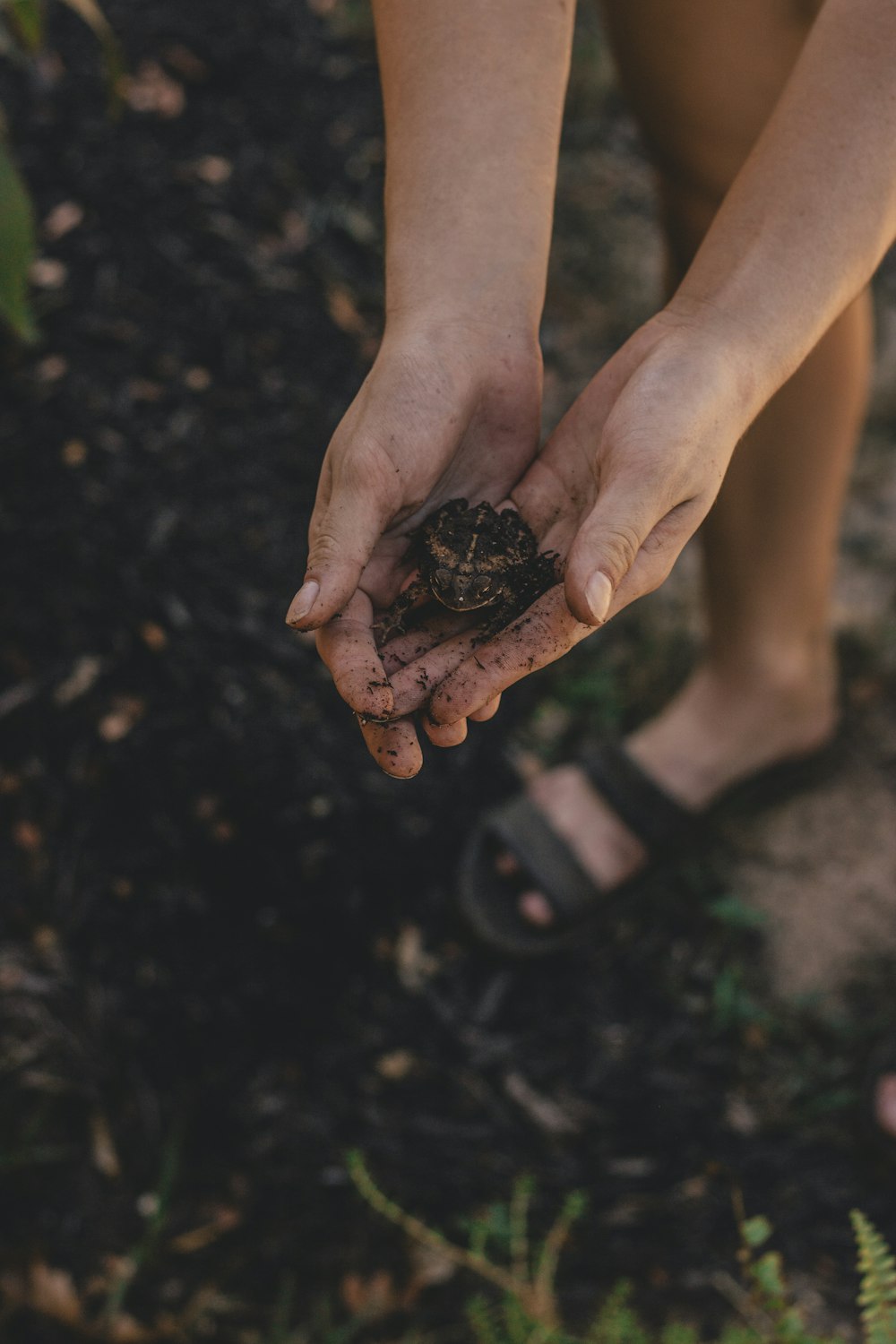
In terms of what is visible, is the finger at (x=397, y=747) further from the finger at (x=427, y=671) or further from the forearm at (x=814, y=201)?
the forearm at (x=814, y=201)

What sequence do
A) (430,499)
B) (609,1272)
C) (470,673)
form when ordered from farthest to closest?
(609,1272) → (430,499) → (470,673)

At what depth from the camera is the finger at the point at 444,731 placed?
1.24 metres

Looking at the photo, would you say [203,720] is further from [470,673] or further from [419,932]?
[470,673]

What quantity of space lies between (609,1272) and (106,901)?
1.25m

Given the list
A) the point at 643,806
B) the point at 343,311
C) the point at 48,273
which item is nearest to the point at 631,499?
the point at 643,806

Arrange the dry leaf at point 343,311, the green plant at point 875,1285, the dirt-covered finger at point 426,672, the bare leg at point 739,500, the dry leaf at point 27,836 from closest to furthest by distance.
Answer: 1. the green plant at point 875,1285
2. the dirt-covered finger at point 426,672
3. the bare leg at point 739,500
4. the dry leaf at point 27,836
5. the dry leaf at point 343,311

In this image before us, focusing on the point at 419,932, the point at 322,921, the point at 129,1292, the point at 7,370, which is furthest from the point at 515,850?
the point at 7,370

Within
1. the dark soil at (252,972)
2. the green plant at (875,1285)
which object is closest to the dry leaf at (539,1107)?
the dark soil at (252,972)

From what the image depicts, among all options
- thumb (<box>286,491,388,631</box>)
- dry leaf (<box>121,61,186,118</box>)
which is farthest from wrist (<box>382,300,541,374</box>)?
dry leaf (<box>121,61,186,118</box>)

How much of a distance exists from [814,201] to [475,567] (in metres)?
0.63

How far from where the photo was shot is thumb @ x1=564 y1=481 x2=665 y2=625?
105 centimetres

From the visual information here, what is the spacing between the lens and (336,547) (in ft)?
3.92

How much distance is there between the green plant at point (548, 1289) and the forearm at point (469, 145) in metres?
1.33

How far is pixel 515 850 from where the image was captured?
7.03 feet
